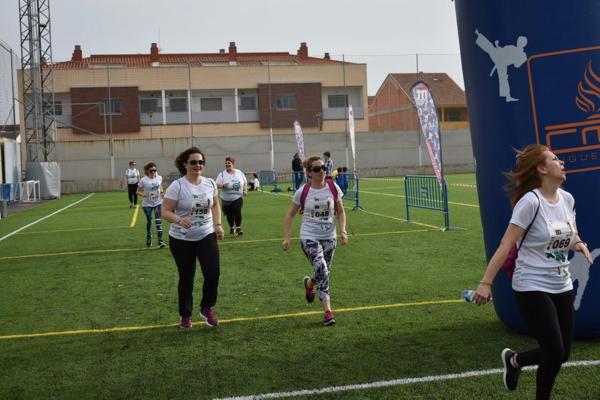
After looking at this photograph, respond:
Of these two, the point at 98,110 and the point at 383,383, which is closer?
the point at 383,383

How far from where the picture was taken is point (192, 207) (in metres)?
7.33

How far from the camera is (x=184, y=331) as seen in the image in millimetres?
7281

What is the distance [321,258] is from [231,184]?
8886 millimetres

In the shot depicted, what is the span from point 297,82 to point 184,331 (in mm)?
47827

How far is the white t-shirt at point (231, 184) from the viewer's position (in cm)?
1612

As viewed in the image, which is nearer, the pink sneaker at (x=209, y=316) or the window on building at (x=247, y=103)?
the pink sneaker at (x=209, y=316)

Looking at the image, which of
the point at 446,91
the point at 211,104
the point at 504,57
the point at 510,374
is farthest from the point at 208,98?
the point at 510,374

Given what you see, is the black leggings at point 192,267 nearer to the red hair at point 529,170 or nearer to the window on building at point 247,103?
the red hair at point 529,170

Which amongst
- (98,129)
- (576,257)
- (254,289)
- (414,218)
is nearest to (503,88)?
(576,257)

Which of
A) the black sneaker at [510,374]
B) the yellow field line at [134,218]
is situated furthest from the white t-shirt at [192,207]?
the yellow field line at [134,218]

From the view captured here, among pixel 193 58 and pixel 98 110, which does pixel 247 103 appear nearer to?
pixel 98 110

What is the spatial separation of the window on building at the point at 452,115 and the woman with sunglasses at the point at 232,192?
2181 inches

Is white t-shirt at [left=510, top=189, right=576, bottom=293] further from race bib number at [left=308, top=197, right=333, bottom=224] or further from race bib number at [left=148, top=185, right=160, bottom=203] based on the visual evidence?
race bib number at [left=148, top=185, right=160, bottom=203]

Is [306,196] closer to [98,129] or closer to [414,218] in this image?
[414,218]
